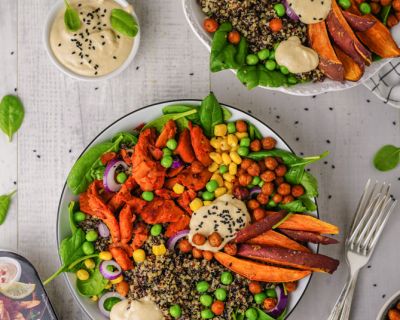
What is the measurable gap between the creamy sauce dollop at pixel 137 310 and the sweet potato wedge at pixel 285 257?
1.46ft

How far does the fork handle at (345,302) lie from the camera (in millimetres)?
2799

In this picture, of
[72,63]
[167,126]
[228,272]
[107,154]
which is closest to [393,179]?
[228,272]

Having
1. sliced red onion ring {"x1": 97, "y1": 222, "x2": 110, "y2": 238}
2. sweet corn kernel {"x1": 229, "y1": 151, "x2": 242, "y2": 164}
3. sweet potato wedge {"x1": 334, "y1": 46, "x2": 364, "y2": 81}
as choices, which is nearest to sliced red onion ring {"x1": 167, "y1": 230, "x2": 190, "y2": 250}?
sliced red onion ring {"x1": 97, "y1": 222, "x2": 110, "y2": 238}

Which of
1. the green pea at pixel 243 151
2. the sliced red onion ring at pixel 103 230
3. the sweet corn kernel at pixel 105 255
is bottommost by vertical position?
the sweet corn kernel at pixel 105 255

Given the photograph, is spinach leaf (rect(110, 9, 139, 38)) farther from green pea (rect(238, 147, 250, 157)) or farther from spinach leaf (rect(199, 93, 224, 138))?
green pea (rect(238, 147, 250, 157))

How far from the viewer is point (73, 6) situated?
8.87ft

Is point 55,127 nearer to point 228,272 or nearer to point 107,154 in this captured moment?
point 107,154

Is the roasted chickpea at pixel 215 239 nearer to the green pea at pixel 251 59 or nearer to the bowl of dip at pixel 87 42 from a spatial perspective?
the green pea at pixel 251 59

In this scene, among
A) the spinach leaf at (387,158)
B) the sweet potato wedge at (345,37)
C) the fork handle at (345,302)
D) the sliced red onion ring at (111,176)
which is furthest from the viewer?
the spinach leaf at (387,158)

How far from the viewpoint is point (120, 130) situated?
8.74 feet

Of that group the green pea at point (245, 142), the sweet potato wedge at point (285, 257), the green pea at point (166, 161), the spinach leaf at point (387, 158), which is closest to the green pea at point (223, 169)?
the green pea at point (245, 142)

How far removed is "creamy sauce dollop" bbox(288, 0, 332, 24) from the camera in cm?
253

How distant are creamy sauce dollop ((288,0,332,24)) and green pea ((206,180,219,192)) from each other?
0.80m

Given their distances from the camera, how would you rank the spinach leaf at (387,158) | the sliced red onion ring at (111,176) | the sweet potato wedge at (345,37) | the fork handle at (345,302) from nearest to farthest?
1. the sweet potato wedge at (345,37)
2. the sliced red onion ring at (111,176)
3. the fork handle at (345,302)
4. the spinach leaf at (387,158)
